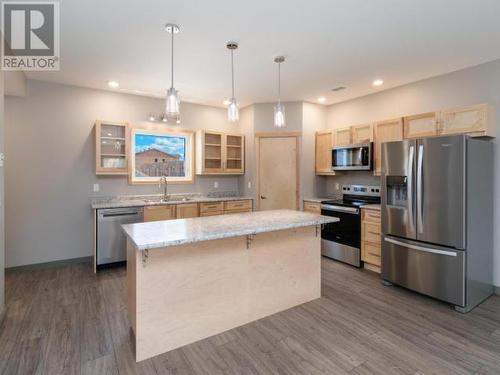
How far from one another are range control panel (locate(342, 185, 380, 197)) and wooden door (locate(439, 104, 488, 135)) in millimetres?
1307

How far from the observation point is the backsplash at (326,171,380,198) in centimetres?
464

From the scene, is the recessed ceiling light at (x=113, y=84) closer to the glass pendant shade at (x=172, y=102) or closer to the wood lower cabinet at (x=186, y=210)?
the wood lower cabinet at (x=186, y=210)

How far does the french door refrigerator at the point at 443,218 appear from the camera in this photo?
2.86 m

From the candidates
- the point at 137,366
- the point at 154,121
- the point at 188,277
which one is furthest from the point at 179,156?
the point at 137,366

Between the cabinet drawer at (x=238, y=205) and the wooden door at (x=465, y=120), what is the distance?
10.5 ft

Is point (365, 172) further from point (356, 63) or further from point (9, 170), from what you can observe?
point (9, 170)

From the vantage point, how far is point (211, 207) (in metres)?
4.81

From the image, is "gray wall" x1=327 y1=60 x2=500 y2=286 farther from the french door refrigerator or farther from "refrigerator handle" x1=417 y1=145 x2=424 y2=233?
"refrigerator handle" x1=417 y1=145 x2=424 y2=233

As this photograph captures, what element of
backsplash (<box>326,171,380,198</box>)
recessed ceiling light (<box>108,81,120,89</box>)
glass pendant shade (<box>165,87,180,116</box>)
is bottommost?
backsplash (<box>326,171,380,198</box>)

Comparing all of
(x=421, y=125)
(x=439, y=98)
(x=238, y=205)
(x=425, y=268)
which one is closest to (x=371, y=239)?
(x=425, y=268)

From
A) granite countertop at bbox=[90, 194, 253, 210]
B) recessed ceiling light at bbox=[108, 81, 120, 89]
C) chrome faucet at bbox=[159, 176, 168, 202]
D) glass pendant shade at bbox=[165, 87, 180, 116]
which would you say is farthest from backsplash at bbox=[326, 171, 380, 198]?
recessed ceiling light at bbox=[108, 81, 120, 89]

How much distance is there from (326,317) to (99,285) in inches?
111

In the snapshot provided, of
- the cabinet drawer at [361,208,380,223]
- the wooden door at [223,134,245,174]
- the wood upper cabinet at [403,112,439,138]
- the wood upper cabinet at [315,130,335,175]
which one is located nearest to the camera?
the wood upper cabinet at [403,112,439,138]

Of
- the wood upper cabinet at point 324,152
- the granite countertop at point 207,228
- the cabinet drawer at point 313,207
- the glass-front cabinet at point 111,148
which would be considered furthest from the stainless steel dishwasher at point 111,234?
the wood upper cabinet at point 324,152
